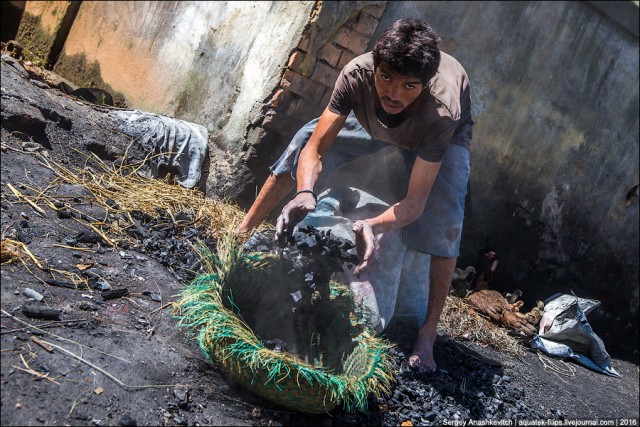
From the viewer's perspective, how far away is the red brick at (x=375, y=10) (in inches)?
187

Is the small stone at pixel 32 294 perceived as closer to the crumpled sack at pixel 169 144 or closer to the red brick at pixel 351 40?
the crumpled sack at pixel 169 144

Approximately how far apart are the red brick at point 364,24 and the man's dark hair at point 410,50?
1558 millimetres

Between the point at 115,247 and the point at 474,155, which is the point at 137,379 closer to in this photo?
the point at 115,247

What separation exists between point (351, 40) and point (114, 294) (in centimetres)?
287

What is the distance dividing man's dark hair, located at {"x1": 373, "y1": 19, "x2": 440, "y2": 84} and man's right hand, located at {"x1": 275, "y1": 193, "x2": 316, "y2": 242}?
0.86 meters

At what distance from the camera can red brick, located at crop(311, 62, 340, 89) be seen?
477cm

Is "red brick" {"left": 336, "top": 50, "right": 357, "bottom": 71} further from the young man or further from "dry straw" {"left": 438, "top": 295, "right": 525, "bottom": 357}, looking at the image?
"dry straw" {"left": 438, "top": 295, "right": 525, "bottom": 357}

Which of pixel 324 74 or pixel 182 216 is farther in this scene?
pixel 324 74

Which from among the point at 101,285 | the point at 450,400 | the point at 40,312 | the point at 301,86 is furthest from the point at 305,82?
the point at 40,312

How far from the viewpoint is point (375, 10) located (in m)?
4.78

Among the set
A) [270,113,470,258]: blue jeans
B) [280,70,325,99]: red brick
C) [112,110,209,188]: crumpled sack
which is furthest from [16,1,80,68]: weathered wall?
[270,113,470,258]: blue jeans

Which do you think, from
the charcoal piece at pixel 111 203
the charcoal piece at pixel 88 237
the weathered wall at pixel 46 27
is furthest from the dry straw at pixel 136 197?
the weathered wall at pixel 46 27

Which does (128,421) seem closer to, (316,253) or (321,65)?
(316,253)

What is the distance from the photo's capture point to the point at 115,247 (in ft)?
11.4
